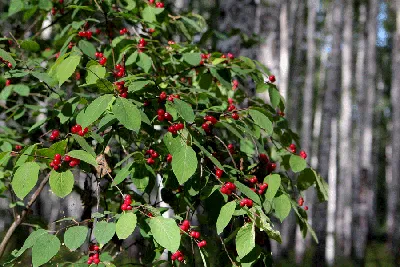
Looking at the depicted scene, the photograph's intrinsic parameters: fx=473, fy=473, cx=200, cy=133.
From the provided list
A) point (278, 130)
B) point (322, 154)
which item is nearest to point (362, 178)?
point (322, 154)

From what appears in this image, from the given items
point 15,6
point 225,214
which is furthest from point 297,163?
point 15,6

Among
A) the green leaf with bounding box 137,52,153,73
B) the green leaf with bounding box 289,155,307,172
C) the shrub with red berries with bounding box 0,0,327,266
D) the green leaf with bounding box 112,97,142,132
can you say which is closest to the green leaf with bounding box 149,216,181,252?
the shrub with red berries with bounding box 0,0,327,266

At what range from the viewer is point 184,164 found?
1804 mm

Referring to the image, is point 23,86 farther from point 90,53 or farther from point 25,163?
point 25,163

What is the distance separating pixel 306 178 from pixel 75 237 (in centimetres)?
112

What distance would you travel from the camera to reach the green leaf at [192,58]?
2294mm

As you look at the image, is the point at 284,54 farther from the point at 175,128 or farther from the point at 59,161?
the point at 59,161

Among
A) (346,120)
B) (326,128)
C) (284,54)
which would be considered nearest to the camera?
(326,128)

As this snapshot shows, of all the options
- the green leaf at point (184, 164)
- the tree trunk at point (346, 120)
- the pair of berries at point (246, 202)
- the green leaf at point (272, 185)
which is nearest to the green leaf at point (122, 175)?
the green leaf at point (184, 164)

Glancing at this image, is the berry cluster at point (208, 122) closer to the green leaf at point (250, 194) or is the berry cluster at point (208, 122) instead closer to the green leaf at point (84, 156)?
the green leaf at point (250, 194)

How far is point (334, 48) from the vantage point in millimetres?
9188

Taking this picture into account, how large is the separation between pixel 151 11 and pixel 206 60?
39cm

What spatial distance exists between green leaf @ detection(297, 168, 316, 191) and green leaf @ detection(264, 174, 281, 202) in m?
0.27

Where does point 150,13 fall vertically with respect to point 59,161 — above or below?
above
